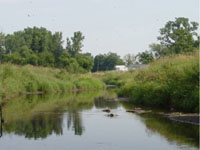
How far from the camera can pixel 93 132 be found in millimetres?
16234

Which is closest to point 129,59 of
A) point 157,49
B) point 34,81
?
point 157,49

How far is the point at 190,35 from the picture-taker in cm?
7200

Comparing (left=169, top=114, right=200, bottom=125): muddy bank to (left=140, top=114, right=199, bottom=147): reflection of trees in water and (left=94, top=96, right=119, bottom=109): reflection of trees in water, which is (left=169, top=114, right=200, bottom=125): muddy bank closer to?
(left=140, top=114, right=199, bottom=147): reflection of trees in water

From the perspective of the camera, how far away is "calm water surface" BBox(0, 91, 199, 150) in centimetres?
1361

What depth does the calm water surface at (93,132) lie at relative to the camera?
13609 mm

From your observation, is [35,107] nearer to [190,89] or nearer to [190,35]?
[190,89]

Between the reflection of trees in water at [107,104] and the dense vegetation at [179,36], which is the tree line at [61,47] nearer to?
the dense vegetation at [179,36]

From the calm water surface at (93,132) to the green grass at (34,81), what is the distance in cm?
1244

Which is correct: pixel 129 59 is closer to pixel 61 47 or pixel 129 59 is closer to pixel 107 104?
pixel 61 47

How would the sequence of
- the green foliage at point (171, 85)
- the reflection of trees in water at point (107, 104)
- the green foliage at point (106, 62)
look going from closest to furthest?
the green foliage at point (171, 85)
the reflection of trees in water at point (107, 104)
the green foliage at point (106, 62)

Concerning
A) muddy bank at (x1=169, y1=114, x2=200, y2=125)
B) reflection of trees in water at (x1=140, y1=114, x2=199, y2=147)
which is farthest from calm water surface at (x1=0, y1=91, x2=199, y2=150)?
muddy bank at (x1=169, y1=114, x2=200, y2=125)

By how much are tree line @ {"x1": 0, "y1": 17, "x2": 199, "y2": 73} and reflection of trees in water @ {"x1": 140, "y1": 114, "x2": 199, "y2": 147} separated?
40459 millimetres

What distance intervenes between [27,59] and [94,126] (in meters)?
55.8

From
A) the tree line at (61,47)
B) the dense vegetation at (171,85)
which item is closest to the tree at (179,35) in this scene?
the tree line at (61,47)
